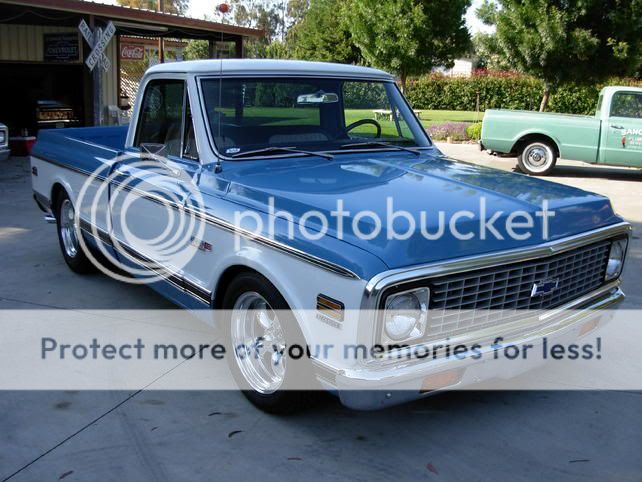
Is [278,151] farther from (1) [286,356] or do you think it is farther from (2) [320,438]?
(2) [320,438]

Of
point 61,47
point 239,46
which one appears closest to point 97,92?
point 61,47

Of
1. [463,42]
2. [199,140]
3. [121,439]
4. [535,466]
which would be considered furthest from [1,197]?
[463,42]

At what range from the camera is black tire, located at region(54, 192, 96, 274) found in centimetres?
594

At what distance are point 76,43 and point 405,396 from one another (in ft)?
49.7

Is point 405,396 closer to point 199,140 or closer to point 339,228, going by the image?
point 339,228

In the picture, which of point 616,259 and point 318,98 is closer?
point 616,259

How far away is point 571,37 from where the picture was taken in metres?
16.8

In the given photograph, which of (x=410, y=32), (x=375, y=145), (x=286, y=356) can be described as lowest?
(x=286, y=356)

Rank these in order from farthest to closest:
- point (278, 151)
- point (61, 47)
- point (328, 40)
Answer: point (328, 40) < point (61, 47) < point (278, 151)

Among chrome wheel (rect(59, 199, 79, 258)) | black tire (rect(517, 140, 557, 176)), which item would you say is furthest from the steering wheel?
black tire (rect(517, 140, 557, 176))

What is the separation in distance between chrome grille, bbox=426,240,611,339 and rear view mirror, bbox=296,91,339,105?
78.4 inches

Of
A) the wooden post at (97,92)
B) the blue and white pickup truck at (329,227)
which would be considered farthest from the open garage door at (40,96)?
the blue and white pickup truck at (329,227)

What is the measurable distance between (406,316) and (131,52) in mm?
20095

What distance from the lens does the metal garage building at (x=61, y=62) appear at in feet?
47.5
